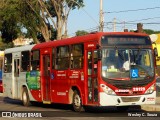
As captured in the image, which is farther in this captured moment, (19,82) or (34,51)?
(19,82)

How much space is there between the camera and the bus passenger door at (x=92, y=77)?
61.2ft

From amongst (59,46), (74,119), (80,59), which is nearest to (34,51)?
(59,46)

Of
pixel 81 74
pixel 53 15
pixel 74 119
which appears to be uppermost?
pixel 53 15

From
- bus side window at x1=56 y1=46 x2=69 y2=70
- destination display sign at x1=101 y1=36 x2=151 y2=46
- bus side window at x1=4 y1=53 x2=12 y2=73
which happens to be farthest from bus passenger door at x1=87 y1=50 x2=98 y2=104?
bus side window at x1=4 y1=53 x2=12 y2=73

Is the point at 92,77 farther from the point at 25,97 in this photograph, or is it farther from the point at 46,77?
the point at 25,97

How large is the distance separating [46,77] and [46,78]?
1.9 inches

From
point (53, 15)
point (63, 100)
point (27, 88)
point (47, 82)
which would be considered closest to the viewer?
point (63, 100)

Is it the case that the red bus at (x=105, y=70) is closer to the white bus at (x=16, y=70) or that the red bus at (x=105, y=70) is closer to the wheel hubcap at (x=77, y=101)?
the wheel hubcap at (x=77, y=101)

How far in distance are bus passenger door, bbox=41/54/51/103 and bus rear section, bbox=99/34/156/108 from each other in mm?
4780

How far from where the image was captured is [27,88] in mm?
25078

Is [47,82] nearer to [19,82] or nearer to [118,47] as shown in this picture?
[19,82]

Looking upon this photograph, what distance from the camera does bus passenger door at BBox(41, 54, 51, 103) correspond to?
2272 cm

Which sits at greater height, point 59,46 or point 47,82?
point 59,46

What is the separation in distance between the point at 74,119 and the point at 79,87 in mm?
3194
